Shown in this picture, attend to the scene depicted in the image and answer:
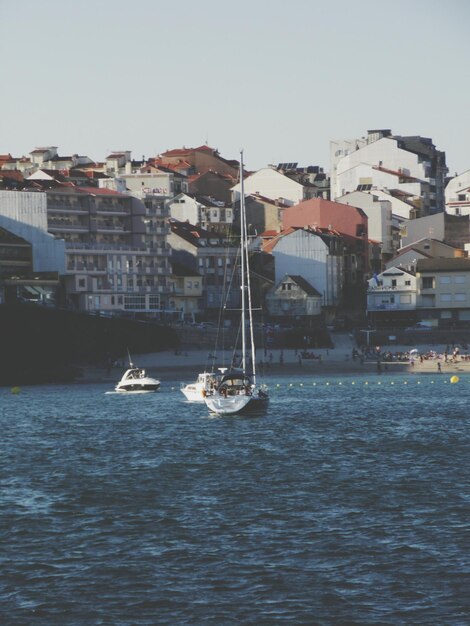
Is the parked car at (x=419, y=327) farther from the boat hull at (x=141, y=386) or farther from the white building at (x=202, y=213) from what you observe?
the boat hull at (x=141, y=386)

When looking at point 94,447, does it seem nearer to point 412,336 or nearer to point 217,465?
point 217,465

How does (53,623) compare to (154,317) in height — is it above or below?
below

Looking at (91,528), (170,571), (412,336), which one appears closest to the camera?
(170,571)

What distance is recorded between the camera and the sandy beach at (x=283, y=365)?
440ft

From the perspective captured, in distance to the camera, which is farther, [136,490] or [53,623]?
[136,490]

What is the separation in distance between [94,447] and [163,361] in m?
64.9

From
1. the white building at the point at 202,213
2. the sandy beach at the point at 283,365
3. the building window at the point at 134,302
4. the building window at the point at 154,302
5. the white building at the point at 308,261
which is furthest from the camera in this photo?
the white building at the point at 202,213

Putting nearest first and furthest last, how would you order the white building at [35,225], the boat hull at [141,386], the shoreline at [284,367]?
the boat hull at [141,386], the shoreline at [284,367], the white building at [35,225]

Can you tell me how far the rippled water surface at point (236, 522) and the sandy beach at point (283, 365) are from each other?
4555 cm

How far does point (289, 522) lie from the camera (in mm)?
47094

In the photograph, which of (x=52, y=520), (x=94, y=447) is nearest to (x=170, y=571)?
(x=52, y=520)

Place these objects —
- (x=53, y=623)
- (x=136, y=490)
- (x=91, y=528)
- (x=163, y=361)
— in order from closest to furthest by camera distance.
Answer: (x=53, y=623)
(x=91, y=528)
(x=136, y=490)
(x=163, y=361)

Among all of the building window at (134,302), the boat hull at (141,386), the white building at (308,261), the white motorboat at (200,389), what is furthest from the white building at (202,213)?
the white motorboat at (200,389)

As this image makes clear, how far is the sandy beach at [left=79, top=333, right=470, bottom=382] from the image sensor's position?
440 ft
